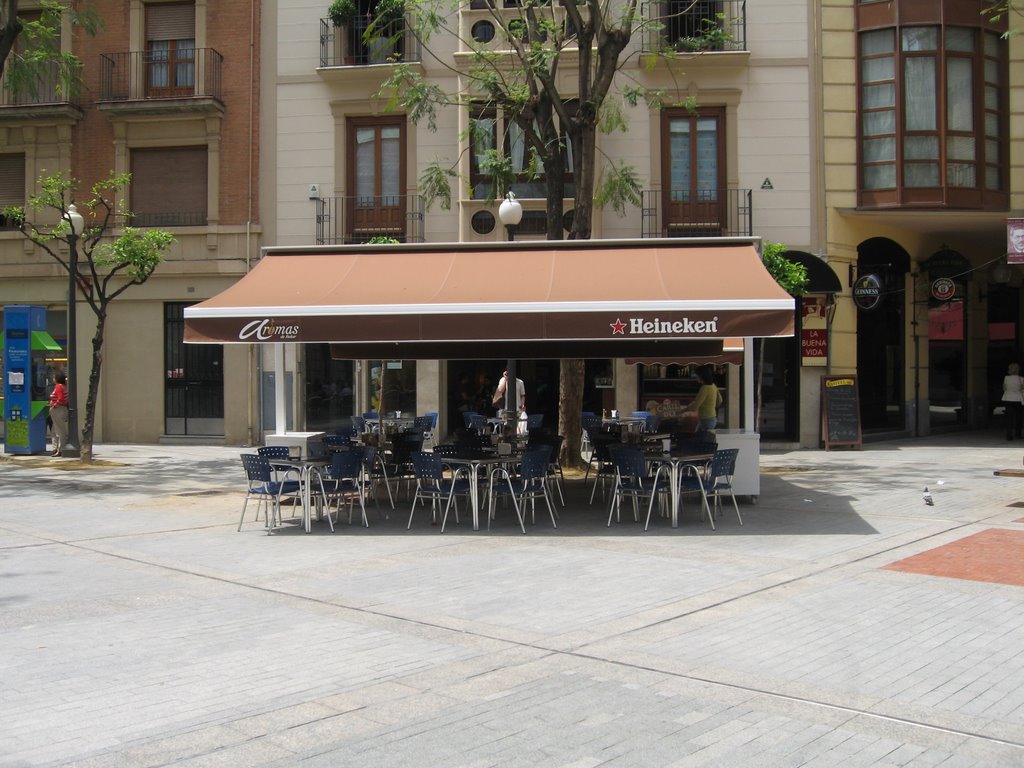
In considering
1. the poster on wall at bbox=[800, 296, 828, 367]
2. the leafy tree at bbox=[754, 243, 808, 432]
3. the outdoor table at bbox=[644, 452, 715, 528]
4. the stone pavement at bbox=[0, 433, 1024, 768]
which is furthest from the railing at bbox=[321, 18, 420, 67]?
the outdoor table at bbox=[644, 452, 715, 528]

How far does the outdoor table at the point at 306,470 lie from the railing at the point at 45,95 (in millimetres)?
15345

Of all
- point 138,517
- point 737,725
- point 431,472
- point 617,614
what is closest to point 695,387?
point 431,472

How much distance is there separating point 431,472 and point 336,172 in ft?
40.7

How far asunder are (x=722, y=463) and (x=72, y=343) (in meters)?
13.4

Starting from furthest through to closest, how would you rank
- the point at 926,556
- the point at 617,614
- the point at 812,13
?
the point at 812,13
the point at 926,556
the point at 617,614

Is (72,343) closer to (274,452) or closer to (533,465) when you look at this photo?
(274,452)

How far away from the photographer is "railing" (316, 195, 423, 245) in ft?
70.8

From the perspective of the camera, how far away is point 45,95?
23.0 m

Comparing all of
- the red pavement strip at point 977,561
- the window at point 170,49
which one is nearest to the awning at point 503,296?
the red pavement strip at point 977,561

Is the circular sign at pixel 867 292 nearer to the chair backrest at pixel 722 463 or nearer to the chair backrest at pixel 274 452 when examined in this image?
the chair backrest at pixel 722 463

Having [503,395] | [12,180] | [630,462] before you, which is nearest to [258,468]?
[630,462]

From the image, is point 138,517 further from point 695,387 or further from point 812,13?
point 812,13

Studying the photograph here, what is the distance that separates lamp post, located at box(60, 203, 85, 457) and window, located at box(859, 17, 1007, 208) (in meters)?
15.7

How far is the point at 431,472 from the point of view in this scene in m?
11.2
